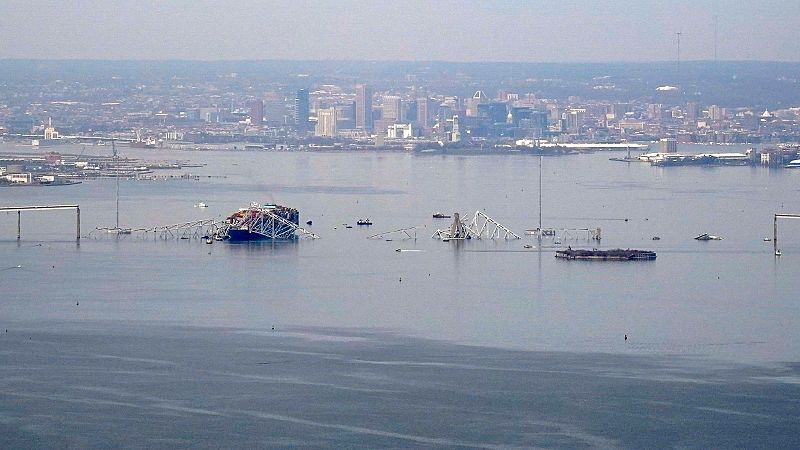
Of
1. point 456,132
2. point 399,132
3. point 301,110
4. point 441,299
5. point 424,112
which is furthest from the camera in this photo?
point 424,112

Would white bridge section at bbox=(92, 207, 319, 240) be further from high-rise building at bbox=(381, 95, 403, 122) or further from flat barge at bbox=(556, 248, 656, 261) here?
high-rise building at bbox=(381, 95, 403, 122)

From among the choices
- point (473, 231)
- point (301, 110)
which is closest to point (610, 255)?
point (473, 231)

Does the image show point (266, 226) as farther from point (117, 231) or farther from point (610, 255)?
point (610, 255)

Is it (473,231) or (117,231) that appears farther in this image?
(473,231)

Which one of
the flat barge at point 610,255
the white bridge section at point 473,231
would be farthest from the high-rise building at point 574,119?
the flat barge at point 610,255

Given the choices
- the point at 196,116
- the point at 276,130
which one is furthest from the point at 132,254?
the point at 196,116

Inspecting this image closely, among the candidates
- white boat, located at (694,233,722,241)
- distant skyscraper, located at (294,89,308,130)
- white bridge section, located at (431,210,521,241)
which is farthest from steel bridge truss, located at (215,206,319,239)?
distant skyscraper, located at (294,89,308,130)

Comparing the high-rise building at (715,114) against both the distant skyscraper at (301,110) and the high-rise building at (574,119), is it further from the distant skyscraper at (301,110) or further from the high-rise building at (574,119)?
the distant skyscraper at (301,110)
